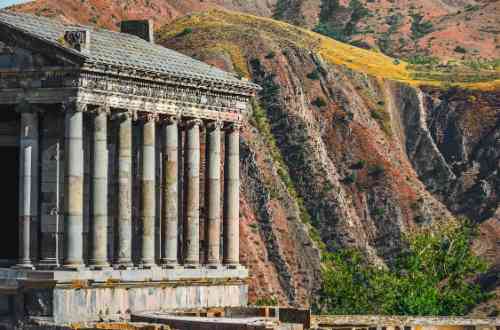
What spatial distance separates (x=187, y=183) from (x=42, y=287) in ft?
38.6

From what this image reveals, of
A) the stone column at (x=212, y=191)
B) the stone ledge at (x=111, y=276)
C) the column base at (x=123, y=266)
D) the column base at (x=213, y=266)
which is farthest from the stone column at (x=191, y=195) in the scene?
the column base at (x=123, y=266)

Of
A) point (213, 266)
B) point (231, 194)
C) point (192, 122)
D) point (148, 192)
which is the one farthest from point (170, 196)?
point (231, 194)

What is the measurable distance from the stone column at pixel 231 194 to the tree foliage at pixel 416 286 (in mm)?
46919

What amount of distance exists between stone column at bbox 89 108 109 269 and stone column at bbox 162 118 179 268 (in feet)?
17.7

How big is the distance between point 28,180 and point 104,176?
306cm

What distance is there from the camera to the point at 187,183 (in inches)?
3078

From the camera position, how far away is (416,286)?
449ft

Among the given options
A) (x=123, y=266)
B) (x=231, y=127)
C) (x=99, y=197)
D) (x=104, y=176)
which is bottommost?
(x=123, y=266)

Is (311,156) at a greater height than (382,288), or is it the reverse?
(311,156)

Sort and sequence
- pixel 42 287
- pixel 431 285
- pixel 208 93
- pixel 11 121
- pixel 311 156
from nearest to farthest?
pixel 42 287
pixel 11 121
pixel 208 93
pixel 431 285
pixel 311 156

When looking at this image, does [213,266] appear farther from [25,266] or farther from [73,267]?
[25,266]

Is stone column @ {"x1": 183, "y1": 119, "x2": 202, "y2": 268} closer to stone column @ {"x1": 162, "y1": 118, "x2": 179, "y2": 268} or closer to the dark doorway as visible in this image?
stone column @ {"x1": 162, "y1": 118, "x2": 179, "y2": 268}

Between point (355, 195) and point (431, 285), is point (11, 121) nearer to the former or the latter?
point (431, 285)

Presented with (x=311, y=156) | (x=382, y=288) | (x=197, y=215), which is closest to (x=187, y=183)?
(x=197, y=215)
